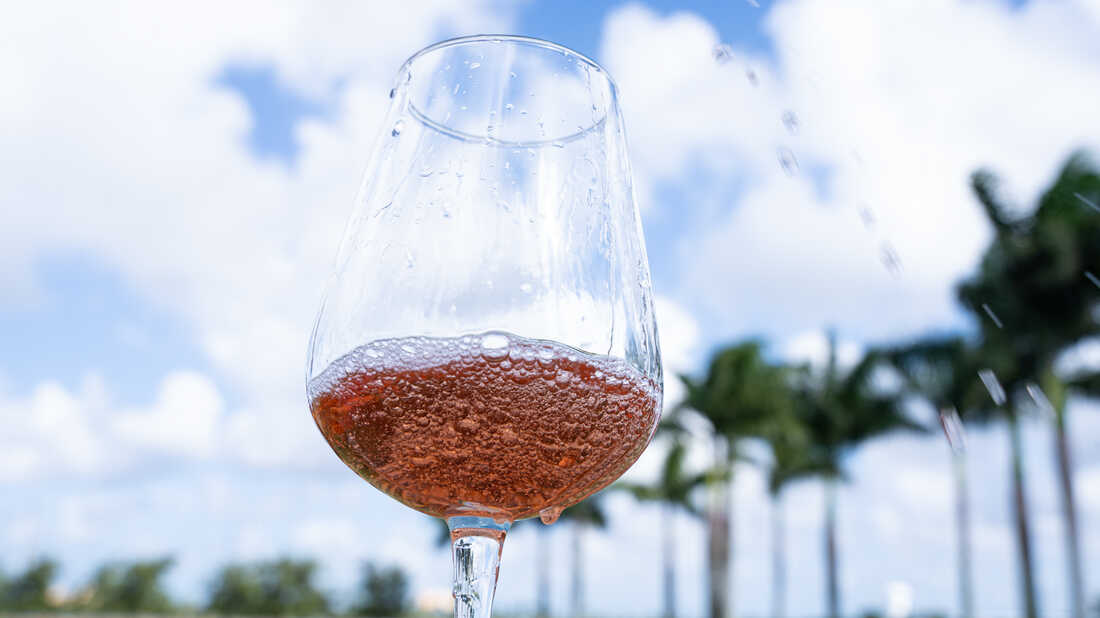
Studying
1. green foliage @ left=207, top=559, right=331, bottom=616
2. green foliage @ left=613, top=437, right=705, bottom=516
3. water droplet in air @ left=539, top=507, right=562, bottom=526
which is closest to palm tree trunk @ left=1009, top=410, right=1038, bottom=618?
green foliage @ left=613, top=437, right=705, bottom=516

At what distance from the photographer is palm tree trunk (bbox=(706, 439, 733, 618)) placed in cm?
3600

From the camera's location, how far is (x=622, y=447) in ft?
3.81

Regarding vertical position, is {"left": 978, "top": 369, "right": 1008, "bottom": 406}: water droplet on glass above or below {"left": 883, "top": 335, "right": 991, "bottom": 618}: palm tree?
below

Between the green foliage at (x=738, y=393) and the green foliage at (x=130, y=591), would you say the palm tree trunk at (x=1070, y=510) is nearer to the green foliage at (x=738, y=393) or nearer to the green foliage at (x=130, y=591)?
the green foliage at (x=738, y=393)

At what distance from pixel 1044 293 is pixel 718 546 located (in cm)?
1703

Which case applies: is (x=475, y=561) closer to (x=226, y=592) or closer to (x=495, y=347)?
(x=495, y=347)

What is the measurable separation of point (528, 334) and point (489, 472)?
6.0 inches

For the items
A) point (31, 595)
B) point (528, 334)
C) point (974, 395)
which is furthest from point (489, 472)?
point (31, 595)

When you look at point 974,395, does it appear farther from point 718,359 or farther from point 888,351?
point 718,359

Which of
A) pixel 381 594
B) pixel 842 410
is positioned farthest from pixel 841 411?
pixel 381 594

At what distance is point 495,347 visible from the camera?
40.9 inches

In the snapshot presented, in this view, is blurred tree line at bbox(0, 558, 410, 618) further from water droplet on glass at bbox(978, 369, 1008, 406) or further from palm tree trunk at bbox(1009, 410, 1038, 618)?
water droplet on glass at bbox(978, 369, 1008, 406)

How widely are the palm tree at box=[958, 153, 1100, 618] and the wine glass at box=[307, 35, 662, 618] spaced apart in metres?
23.6

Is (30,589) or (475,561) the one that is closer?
(475,561)
